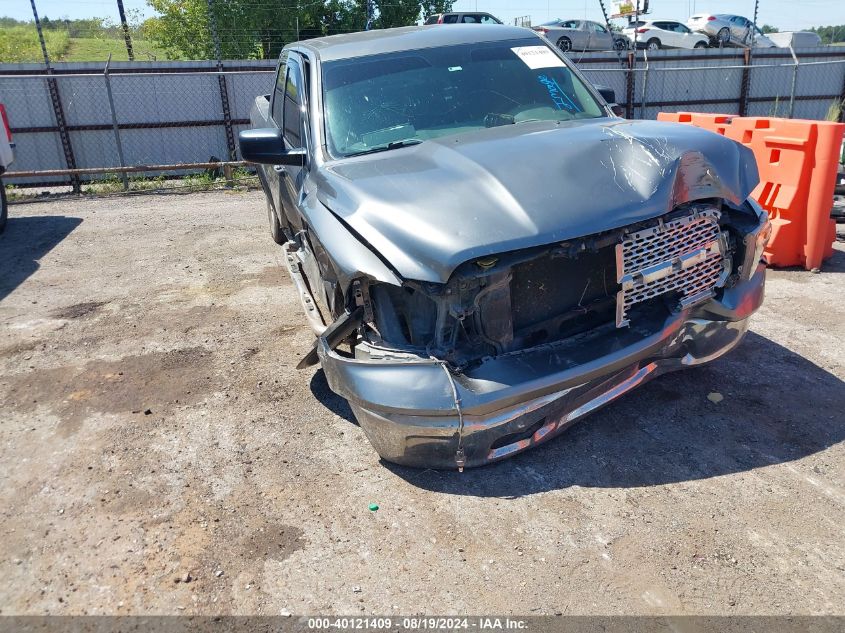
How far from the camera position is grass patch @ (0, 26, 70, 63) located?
98.2 ft

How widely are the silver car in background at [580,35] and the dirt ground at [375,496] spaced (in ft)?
74.8

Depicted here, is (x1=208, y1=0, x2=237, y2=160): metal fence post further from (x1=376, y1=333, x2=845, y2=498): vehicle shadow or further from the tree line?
(x1=376, y1=333, x2=845, y2=498): vehicle shadow

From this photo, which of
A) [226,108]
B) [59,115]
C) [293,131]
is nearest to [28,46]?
[59,115]

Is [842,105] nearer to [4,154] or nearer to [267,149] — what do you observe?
[267,149]

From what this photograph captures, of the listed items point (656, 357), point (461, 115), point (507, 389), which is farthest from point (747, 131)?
point (507, 389)

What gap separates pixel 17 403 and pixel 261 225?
15.7 ft

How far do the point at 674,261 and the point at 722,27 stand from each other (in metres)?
29.9

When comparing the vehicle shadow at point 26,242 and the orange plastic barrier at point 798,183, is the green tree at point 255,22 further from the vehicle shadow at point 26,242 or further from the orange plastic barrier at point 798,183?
the orange plastic barrier at point 798,183

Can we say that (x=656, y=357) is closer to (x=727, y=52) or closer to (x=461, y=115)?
(x=461, y=115)

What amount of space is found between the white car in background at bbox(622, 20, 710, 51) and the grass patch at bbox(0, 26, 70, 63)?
81.7 feet

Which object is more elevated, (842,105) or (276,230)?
(276,230)

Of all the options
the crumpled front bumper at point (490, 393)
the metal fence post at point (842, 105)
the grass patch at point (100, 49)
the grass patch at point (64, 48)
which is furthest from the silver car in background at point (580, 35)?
the crumpled front bumper at point (490, 393)

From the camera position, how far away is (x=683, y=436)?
344 cm

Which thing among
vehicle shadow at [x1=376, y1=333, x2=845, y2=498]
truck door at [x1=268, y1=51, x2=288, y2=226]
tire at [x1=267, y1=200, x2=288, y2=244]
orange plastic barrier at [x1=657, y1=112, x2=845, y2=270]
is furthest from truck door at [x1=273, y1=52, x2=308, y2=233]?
orange plastic barrier at [x1=657, y1=112, x2=845, y2=270]
